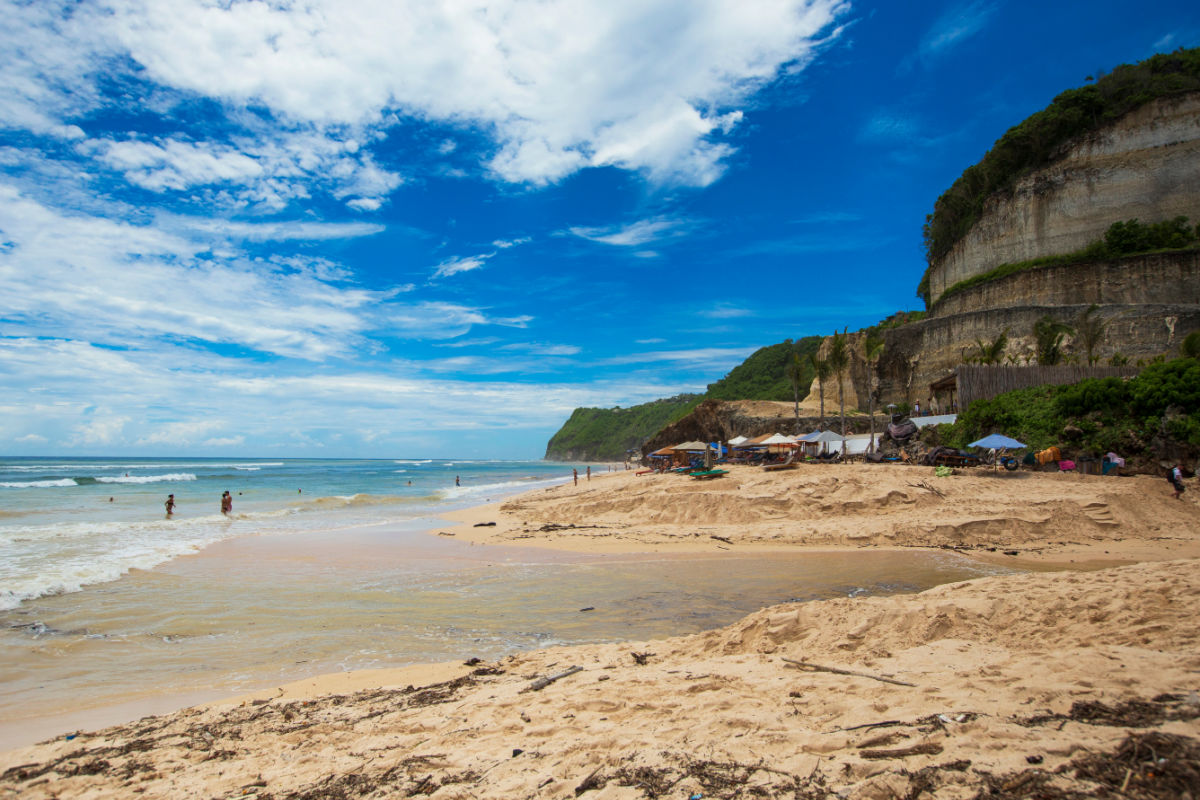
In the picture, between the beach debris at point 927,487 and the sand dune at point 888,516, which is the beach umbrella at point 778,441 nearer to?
the sand dune at point 888,516

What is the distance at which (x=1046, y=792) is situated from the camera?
2.48 metres

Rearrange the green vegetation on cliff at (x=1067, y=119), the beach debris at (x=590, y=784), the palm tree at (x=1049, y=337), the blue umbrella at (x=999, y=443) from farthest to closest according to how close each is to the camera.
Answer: the green vegetation on cliff at (x=1067, y=119), the palm tree at (x=1049, y=337), the blue umbrella at (x=999, y=443), the beach debris at (x=590, y=784)

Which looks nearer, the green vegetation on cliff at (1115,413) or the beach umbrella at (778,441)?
the green vegetation on cliff at (1115,413)

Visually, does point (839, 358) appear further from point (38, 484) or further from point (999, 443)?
point (38, 484)

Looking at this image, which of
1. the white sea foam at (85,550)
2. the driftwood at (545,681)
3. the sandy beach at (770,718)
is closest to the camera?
the sandy beach at (770,718)

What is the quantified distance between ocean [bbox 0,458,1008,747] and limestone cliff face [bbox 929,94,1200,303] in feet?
135

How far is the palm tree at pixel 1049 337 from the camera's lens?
2919cm

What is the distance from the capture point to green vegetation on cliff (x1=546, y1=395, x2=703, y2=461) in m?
129

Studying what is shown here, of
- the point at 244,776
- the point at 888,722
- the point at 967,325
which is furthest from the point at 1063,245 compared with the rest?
the point at 244,776

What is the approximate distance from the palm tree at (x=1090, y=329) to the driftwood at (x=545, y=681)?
35.5 meters

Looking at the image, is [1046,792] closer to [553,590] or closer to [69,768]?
[69,768]

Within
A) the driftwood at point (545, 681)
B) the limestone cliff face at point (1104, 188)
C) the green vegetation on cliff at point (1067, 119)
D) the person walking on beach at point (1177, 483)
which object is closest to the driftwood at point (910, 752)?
the driftwood at point (545, 681)

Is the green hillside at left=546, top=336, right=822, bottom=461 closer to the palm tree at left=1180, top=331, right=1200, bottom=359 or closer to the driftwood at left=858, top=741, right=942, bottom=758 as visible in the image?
the palm tree at left=1180, top=331, right=1200, bottom=359

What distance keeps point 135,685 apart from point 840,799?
6.96 metres
